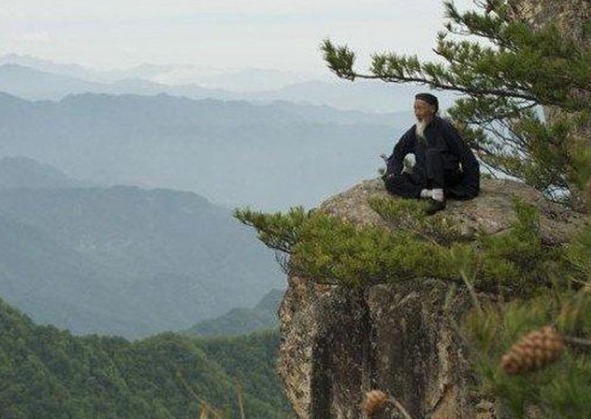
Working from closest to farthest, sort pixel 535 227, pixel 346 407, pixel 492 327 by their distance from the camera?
pixel 492 327
pixel 535 227
pixel 346 407

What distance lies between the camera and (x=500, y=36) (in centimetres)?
1245

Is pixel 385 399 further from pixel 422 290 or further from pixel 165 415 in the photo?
pixel 165 415

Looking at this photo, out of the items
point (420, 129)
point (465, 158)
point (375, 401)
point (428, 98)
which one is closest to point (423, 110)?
point (428, 98)

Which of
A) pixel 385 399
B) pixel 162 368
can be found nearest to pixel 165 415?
pixel 162 368

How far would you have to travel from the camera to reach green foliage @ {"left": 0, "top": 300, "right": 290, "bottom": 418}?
106m

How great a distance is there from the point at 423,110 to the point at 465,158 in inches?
41.4

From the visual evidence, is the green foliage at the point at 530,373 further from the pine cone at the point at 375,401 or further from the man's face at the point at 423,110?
the man's face at the point at 423,110

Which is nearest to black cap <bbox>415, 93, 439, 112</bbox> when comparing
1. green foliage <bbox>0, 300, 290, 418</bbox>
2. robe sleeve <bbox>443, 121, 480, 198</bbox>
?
robe sleeve <bbox>443, 121, 480, 198</bbox>

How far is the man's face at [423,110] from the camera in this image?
10.9 metres

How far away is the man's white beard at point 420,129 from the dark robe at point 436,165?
3 centimetres

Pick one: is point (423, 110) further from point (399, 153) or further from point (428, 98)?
point (399, 153)

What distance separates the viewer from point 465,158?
11.5m

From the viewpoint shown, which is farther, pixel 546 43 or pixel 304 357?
pixel 304 357

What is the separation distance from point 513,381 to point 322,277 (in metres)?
6.93
